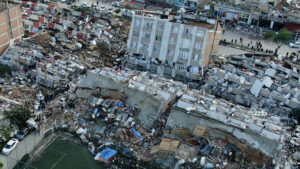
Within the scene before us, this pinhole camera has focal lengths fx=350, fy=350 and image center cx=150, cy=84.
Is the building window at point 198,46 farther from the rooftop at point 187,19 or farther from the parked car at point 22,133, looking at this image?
the parked car at point 22,133

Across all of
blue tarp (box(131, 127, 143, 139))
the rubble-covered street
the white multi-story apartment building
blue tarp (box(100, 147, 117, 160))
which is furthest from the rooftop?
blue tarp (box(100, 147, 117, 160))

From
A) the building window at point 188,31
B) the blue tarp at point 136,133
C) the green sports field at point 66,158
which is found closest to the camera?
the green sports field at point 66,158

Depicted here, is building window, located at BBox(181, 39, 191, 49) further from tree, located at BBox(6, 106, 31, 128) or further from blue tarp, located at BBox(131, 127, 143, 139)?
tree, located at BBox(6, 106, 31, 128)

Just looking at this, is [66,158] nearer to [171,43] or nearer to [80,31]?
[171,43]

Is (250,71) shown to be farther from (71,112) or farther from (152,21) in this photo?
(71,112)

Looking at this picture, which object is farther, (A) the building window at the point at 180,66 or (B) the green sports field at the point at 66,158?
(A) the building window at the point at 180,66

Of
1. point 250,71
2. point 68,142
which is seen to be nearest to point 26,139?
point 68,142

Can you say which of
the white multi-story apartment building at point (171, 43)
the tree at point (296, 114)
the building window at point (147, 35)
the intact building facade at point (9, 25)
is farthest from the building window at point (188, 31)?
the intact building facade at point (9, 25)
